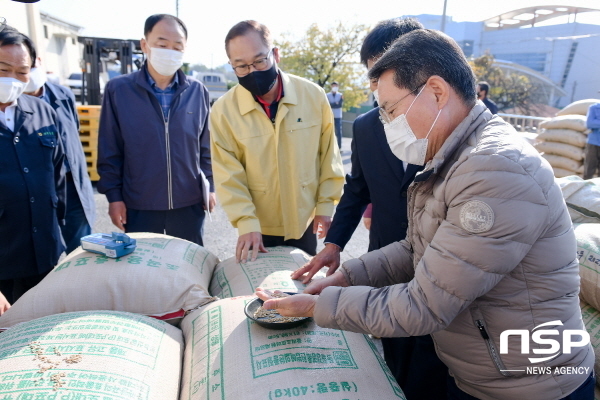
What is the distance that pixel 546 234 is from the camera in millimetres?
1116

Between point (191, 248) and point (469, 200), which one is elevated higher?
point (469, 200)

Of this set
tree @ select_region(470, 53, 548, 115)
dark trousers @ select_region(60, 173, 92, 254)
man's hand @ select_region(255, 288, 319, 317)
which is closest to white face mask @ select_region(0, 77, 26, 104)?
dark trousers @ select_region(60, 173, 92, 254)

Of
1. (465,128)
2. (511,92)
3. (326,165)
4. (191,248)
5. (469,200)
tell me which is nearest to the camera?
(469,200)

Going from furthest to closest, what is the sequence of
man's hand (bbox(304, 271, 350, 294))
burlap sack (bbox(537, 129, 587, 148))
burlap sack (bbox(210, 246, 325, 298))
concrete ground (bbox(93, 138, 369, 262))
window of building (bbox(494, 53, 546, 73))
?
window of building (bbox(494, 53, 546, 73)) < burlap sack (bbox(537, 129, 587, 148)) < concrete ground (bbox(93, 138, 369, 262)) < burlap sack (bbox(210, 246, 325, 298)) < man's hand (bbox(304, 271, 350, 294))

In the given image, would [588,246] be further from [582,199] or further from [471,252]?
[471,252]

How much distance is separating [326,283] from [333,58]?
16716 mm

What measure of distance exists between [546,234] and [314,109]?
5.24 feet

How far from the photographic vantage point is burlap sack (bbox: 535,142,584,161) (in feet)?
17.8

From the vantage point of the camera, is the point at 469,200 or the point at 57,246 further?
the point at 57,246

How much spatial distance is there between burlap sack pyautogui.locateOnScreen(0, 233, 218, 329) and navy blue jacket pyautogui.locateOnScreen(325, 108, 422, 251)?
28.1 inches

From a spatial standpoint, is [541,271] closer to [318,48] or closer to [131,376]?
[131,376]

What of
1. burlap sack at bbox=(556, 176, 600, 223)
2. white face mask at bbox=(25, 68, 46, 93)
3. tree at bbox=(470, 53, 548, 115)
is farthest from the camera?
tree at bbox=(470, 53, 548, 115)

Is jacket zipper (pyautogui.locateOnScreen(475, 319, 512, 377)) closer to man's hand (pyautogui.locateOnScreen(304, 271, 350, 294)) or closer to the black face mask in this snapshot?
man's hand (pyautogui.locateOnScreen(304, 271, 350, 294))

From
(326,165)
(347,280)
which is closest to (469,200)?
(347,280)
